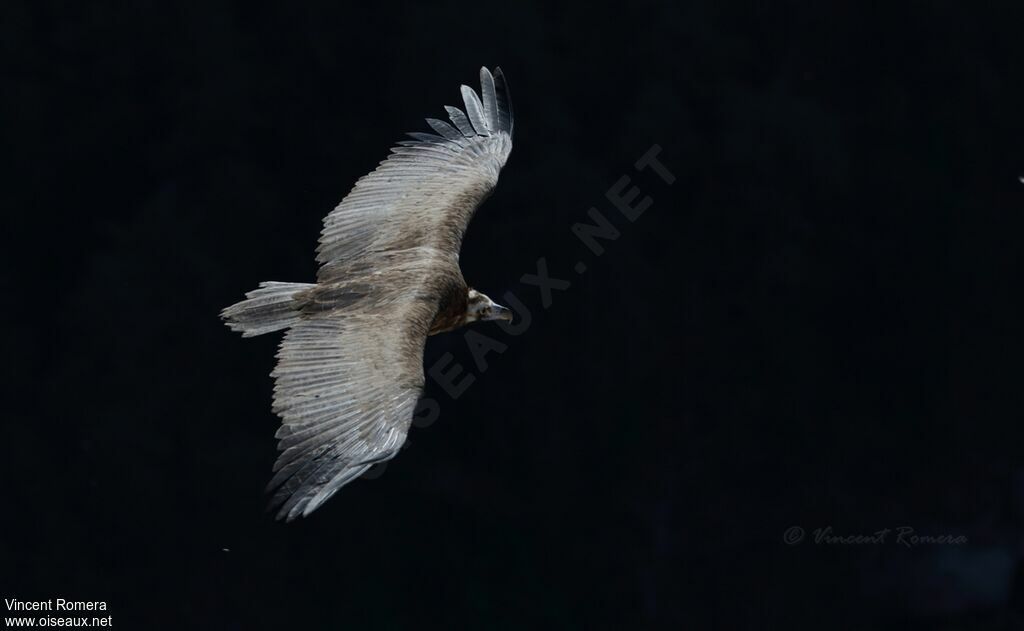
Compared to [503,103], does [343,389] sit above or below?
below

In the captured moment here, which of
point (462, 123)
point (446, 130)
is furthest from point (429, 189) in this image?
point (462, 123)

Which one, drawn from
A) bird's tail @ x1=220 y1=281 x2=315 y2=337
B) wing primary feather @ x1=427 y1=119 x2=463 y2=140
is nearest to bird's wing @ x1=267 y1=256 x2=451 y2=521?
bird's tail @ x1=220 y1=281 x2=315 y2=337

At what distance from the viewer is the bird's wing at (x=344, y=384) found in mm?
14172

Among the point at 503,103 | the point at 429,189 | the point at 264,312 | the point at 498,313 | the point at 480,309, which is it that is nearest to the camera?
the point at 264,312

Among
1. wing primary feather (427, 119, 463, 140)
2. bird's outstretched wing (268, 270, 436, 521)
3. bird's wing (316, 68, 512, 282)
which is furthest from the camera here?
wing primary feather (427, 119, 463, 140)

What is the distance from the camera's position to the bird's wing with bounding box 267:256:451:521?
14.2 metres

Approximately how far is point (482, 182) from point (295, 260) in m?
4.52

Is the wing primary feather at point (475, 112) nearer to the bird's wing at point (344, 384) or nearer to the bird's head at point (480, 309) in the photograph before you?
the bird's head at point (480, 309)

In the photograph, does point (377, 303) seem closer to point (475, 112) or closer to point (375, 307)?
point (375, 307)

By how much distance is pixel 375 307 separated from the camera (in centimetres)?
1595

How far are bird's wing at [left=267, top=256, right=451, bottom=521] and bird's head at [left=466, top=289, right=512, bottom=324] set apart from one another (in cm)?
93

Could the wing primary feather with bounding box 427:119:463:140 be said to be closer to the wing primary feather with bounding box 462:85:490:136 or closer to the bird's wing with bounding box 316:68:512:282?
the bird's wing with bounding box 316:68:512:282

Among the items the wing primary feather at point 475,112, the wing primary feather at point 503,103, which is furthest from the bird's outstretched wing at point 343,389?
the wing primary feather at point 503,103

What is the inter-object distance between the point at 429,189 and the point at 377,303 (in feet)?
8.51
